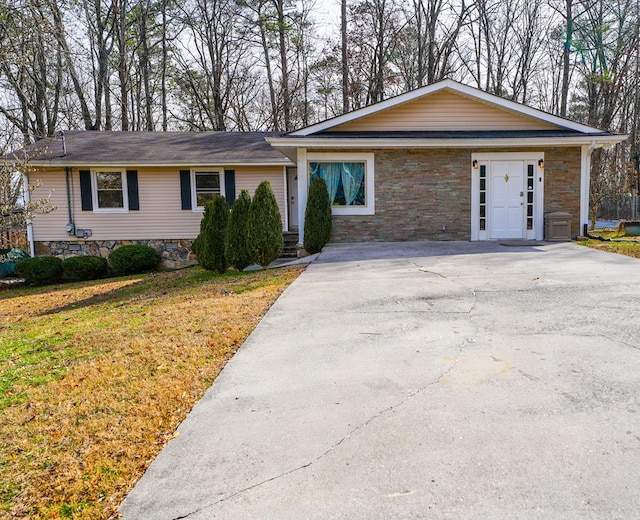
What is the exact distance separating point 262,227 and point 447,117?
5.86m

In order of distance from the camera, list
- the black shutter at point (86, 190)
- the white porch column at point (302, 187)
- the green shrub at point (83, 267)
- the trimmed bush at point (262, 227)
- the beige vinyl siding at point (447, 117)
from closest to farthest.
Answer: the trimmed bush at point (262, 227), the white porch column at point (302, 187), the beige vinyl siding at point (447, 117), the green shrub at point (83, 267), the black shutter at point (86, 190)

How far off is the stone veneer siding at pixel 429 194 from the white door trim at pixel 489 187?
105 millimetres

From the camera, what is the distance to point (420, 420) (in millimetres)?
2662

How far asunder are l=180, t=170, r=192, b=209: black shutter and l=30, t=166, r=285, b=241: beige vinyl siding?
15 cm

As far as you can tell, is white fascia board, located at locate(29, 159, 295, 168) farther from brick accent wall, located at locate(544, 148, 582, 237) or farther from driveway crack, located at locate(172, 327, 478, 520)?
driveway crack, located at locate(172, 327, 478, 520)

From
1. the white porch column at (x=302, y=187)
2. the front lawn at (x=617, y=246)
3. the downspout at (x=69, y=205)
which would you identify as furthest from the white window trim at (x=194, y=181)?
the front lawn at (x=617, y=246)

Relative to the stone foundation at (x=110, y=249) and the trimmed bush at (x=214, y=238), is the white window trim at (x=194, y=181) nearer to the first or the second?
the stone foundation at (x=110, y=249)

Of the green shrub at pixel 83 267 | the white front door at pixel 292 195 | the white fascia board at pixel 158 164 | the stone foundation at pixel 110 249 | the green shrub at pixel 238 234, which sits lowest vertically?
the green shrub at pixel 83 267

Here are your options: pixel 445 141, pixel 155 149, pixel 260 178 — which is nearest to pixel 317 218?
pixel 445 141

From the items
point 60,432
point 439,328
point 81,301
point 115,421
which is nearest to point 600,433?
point 439,328

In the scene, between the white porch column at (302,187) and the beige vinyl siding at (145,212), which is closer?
the white porch column at (302,187)

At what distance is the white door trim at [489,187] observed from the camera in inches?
451

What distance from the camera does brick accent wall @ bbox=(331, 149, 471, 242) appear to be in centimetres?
1145

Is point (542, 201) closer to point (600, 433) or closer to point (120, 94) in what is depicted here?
point (600, 433)
